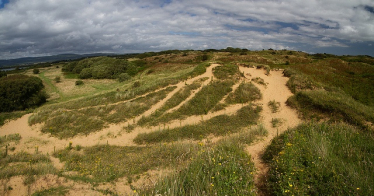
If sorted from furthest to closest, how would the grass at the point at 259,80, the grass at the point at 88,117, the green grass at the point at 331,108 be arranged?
1. the grass at the point at 259,80
2. the grass at the point at 88,117
3. the green grass at the point at 331,108

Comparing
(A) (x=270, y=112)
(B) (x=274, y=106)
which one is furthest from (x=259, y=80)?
(A) (x=270, y=112)

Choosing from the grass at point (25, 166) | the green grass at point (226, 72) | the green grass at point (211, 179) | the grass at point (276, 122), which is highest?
the green grass at point (226, 72)

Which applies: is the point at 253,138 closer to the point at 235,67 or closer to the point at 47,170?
the point at 47,170

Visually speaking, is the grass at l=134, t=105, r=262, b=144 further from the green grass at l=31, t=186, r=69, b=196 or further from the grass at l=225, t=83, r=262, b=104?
the green grass at l=31, t=186, r=69, b=196

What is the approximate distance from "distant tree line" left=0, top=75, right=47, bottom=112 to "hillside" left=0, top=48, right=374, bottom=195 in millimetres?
6945

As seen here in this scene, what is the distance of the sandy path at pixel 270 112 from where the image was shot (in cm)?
760

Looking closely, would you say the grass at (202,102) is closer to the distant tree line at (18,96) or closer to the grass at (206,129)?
the grass at (206,129)

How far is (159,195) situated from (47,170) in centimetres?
630

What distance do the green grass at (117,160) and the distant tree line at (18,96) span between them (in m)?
17.5

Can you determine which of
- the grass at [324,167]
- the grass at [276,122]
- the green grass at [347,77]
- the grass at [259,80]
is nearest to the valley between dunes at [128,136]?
the grass at [276,122]

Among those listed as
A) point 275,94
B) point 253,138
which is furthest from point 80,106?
point 275,94

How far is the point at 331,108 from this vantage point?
11648 mm

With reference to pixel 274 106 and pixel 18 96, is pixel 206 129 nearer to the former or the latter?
pixel 274 106

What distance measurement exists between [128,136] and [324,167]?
12.0m
